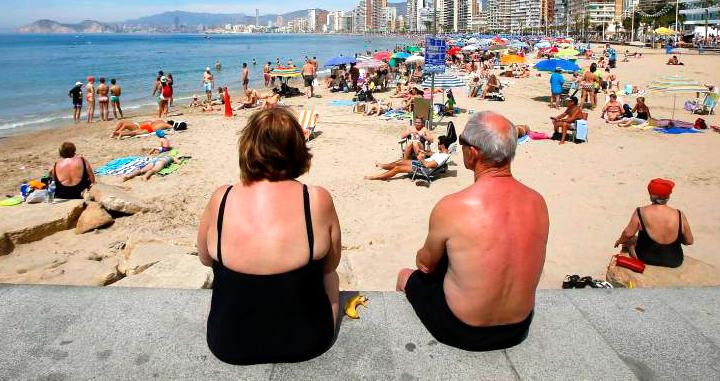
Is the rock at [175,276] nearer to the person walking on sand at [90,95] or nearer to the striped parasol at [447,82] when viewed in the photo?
the striped parasol at [447,82]

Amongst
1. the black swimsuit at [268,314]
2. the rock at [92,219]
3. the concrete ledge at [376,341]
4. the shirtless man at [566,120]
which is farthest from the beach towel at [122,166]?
the shirtless man at [566,120]

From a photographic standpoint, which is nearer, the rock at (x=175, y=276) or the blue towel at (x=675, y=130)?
the rock at (x=175, y=276)

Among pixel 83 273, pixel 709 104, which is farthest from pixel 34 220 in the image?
pixel 709 104

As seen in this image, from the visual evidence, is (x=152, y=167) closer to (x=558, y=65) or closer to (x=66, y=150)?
(x=66, y=150)

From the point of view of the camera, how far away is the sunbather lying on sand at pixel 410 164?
25.4 feet

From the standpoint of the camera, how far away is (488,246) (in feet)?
6.20

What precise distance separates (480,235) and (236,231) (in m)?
0.95

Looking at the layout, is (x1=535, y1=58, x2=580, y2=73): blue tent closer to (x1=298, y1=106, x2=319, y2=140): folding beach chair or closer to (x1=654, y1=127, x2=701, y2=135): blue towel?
(x1=654, y1=127, x2=701, y2=135): blue towel

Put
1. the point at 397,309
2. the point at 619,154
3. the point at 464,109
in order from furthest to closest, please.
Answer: the point at 464,109, the point at 619,154, the point at 397,309

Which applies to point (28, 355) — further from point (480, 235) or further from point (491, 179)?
point (491, 179)

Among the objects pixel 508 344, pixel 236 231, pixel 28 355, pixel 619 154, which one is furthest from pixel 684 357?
pixel 619 154

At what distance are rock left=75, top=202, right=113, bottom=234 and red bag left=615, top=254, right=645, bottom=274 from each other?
19.6ft

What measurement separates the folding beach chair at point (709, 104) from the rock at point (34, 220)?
583 inches

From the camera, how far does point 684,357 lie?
2074 millimetres
